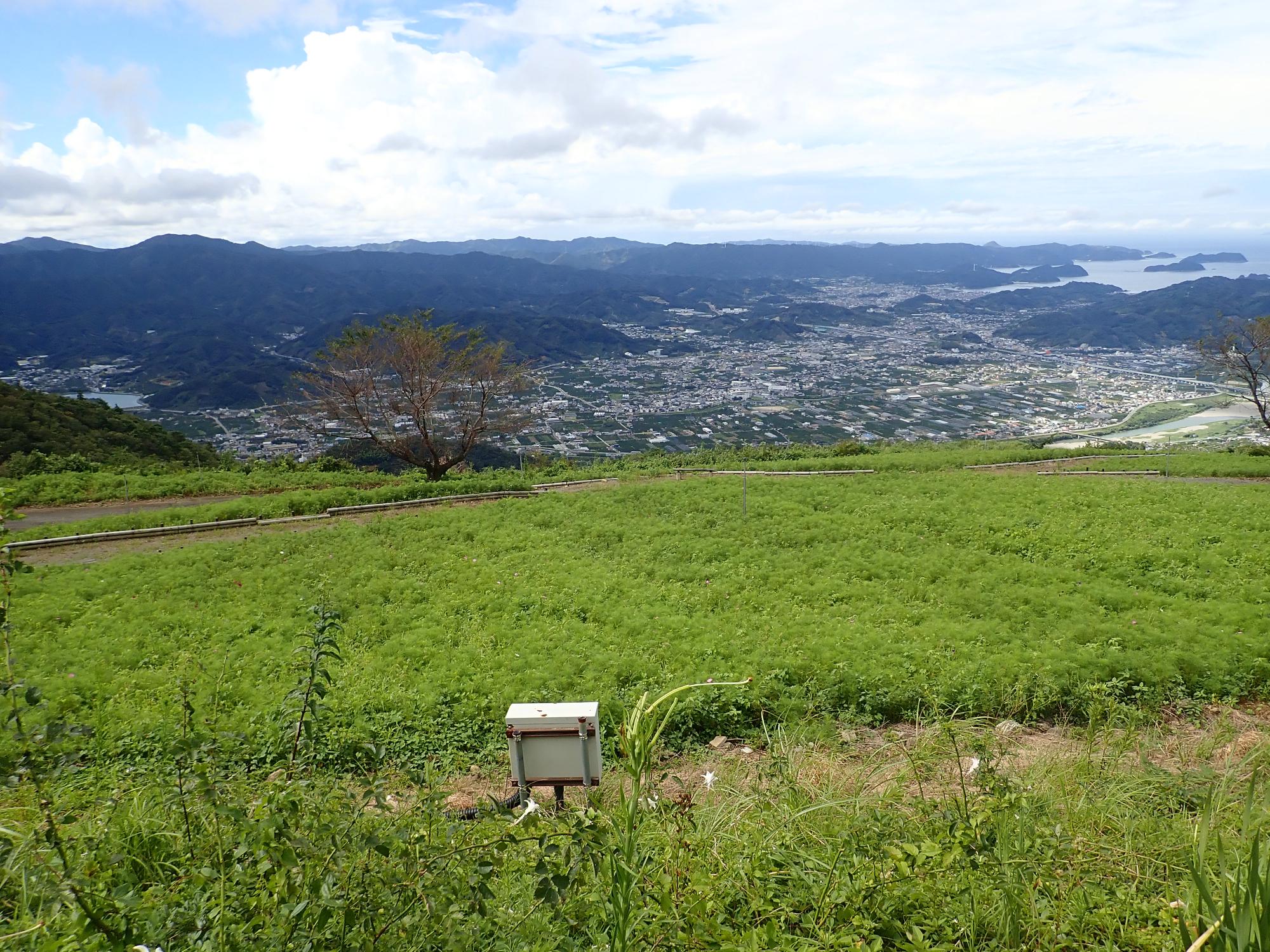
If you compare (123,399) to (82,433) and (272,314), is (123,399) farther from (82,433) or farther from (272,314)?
(272,314)

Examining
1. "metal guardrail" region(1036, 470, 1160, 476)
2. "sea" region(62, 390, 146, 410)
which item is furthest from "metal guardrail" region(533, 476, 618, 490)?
"sea" region(62, 390, 146, 410)

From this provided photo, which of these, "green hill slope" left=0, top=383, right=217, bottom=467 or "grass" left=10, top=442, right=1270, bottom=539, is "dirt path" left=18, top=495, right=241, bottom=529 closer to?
"grass" left=10, top=442, right=1270, bottom=539

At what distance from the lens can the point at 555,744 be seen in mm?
5770

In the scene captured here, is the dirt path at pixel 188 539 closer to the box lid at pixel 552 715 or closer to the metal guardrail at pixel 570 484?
the metal guardrail at pixel 570 484

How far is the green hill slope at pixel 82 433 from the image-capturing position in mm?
28786

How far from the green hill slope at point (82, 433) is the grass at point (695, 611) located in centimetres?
1873

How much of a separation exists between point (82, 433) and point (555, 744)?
37.1m

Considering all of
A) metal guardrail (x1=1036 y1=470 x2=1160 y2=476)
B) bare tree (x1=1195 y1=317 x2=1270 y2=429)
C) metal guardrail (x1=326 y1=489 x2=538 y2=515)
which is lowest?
metal guardrail (x1=1036 y1=470 x2=1160 y2=476)

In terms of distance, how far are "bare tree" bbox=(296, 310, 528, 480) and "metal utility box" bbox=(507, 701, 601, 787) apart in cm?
1875

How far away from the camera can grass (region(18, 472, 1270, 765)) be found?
9.01 meters

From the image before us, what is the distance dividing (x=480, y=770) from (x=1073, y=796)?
5919 mm

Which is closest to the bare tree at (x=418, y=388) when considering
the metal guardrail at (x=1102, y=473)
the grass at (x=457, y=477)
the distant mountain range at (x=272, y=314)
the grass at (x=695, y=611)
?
the grass at (x=457, y=477)

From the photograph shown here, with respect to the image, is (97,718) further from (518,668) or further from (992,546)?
(992,546)

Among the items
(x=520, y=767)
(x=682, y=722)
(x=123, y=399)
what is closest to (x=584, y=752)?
(x=520, y=767)
